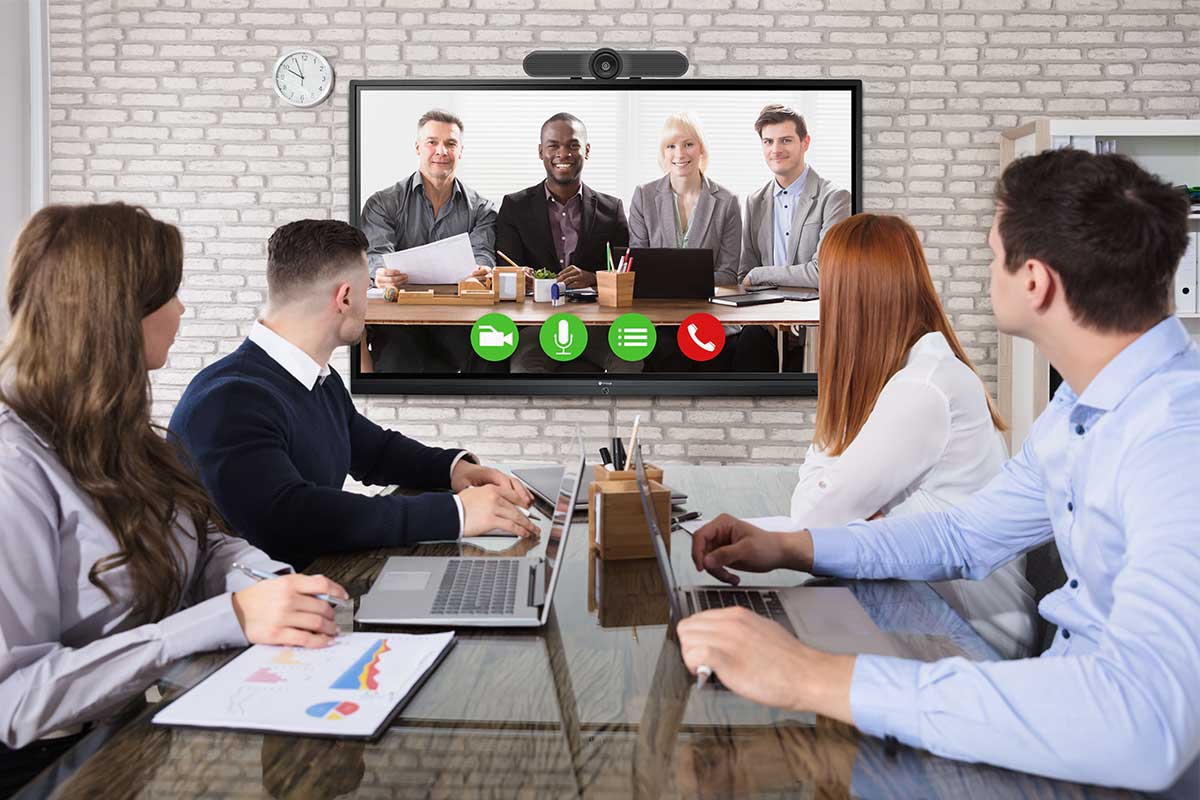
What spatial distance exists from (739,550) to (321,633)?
65 cm

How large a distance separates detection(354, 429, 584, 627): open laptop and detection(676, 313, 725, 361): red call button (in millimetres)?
2887

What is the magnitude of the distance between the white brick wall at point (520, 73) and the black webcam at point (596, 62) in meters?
0.07

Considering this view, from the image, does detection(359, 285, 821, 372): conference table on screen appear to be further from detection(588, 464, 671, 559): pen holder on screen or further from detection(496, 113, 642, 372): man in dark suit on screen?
detection(588, 464, 671, 559): pen holder on screen

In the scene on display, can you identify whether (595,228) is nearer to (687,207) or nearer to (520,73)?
(687,207)

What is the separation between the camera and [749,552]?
1626 millimetres

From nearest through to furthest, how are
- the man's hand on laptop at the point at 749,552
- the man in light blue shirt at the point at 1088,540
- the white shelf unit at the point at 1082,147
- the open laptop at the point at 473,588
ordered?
the man in light blue shirt at the point at 1088,540, the open laptop at the point at 473,588, the man's hand on laptop at the point at 749,552, the white shelf unit at the point at 1082,147

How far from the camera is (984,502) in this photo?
1623 mm

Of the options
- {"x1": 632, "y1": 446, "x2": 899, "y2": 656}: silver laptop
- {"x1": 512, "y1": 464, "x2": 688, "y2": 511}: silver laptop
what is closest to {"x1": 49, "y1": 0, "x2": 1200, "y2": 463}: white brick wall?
{"x1": 512, "y1": 464, "x2": 688, "y2": 511}: silver laptop

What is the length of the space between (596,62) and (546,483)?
106 inches

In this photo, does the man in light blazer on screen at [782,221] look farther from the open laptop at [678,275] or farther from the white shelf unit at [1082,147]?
the white shelf unit at [1082,147]

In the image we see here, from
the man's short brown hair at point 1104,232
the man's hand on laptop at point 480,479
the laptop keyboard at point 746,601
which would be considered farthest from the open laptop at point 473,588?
the man's short brown hair at point 1104,232

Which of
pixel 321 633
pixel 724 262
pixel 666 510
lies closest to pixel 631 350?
pixel 724 262

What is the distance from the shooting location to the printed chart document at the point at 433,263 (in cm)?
457

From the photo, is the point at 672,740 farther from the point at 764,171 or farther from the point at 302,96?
the point at 302,96
